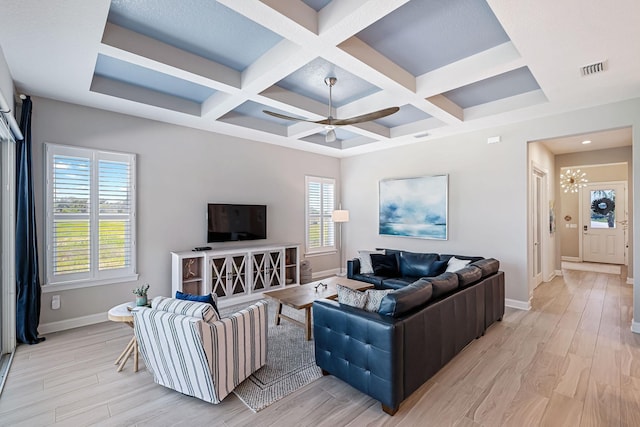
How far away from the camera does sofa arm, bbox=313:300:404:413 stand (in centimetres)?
214

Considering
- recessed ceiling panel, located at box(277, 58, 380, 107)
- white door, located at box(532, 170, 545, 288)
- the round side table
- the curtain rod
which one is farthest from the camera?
white door, located at box(532, 170, 545, 288)

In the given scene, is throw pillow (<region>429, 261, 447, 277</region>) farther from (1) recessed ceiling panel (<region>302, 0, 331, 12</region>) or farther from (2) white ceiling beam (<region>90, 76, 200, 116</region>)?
(2) white ceiling beam (<region>90, 76, 200, 116</region>)

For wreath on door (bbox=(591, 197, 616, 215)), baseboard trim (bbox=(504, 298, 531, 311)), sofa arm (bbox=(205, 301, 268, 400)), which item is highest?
wreath on door (bbox=(591, 197, 616, 215))

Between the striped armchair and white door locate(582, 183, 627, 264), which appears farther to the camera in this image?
white door locate(582, 183, 627, 264)

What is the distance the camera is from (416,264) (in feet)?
16.5

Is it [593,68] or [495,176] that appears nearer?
[593,68]

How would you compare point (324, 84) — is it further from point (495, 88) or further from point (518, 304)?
point (518, 304)

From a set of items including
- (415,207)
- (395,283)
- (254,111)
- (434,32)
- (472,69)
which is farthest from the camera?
(415,207)

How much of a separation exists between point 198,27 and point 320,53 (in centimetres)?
109

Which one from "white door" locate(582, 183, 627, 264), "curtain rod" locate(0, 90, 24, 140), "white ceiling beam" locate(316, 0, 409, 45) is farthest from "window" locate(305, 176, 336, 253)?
"white door" locate(582, 183, 627, 264)

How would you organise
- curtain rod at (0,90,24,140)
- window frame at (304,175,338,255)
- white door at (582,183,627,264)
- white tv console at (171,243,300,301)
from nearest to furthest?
curtain rod at (0,90,24,140) → white tv console at (171,243,300,301) → window frame at (304,175,338,255) → white door at (582,183,627,264)

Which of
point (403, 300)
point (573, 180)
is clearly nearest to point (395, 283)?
point (403, 300)

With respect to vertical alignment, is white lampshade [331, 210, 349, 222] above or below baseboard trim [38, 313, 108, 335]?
above

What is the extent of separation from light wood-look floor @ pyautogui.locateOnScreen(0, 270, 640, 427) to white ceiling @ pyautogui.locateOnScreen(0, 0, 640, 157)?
2.87 meters
